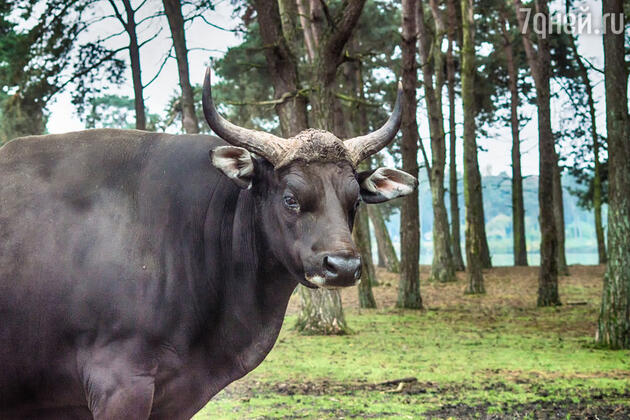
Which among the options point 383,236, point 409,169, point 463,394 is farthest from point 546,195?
point 383,236

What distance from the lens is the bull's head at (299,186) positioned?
13.0 ft

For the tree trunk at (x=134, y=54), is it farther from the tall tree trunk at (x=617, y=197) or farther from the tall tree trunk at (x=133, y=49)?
the tall tree trunk at (x=617, y=197)

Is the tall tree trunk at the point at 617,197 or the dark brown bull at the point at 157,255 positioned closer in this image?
the dark brown bull at the point at 157,255

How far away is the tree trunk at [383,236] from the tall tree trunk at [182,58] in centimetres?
1213

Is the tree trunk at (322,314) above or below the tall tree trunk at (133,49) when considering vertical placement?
below

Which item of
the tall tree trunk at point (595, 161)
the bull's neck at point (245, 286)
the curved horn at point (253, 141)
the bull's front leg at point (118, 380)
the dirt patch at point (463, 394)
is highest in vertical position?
the tall tree trunk at point (595, 161)

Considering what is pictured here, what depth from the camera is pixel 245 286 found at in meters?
4.34

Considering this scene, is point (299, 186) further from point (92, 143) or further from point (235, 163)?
point (92, 143)

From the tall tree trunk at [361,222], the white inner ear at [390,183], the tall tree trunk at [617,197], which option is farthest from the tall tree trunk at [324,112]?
the white inner ear at [390,183]

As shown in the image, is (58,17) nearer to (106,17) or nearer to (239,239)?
(106,17)

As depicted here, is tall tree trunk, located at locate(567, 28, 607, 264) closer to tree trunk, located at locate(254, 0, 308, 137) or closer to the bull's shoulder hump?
tree trunk, located at locate(254, 0, 308, 137)

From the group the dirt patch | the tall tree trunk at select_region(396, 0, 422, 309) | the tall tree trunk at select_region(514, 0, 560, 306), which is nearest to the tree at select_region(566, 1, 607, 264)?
the tall tree trunk at select_region(514, 0, 560, 306)

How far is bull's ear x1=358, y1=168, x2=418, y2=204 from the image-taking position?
4590 millimetres

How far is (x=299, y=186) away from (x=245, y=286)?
2.38ft
